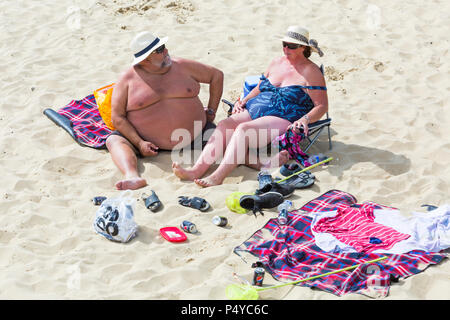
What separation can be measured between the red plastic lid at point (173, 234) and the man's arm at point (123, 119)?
3.97ft

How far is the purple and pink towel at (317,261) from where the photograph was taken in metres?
4.15

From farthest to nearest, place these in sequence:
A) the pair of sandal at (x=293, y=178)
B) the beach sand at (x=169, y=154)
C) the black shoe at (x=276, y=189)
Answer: the pair of sandal at (x=293, y=178), the black shoe at (x=276, y=189), the beach sand at (x=169, y=154)

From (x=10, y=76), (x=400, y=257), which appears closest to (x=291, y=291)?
(x=400, y=257)

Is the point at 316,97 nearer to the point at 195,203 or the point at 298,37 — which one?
the point at 298,37

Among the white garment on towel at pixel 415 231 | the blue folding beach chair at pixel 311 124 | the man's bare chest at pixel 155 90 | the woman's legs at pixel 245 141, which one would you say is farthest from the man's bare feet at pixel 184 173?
the white garment on towel at pixel 415 231

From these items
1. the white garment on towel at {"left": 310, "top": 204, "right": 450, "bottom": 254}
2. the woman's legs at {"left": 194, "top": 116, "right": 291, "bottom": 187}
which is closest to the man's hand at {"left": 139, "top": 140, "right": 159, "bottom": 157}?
the woman's legs at {"left": 194, "top": 116, "right": 291, "bottom": 187}

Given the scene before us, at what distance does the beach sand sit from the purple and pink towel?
0.09 m

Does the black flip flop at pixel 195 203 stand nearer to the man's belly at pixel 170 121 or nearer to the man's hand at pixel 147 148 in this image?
the man's hand at pixel 147 148

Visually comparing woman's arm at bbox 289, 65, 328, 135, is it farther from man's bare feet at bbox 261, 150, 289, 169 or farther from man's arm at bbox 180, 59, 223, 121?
man's arm at bbox 180, 59, 223, 121

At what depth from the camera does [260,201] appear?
5137mm

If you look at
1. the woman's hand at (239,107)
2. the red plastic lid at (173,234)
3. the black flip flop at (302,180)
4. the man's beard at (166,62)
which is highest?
the man's beard at (166,62)

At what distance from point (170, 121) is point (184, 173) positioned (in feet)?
1.96

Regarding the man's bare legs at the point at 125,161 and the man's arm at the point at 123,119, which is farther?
the man's arm at the point at 123,119

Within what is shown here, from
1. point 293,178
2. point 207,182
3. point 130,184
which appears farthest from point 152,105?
point 293,178
